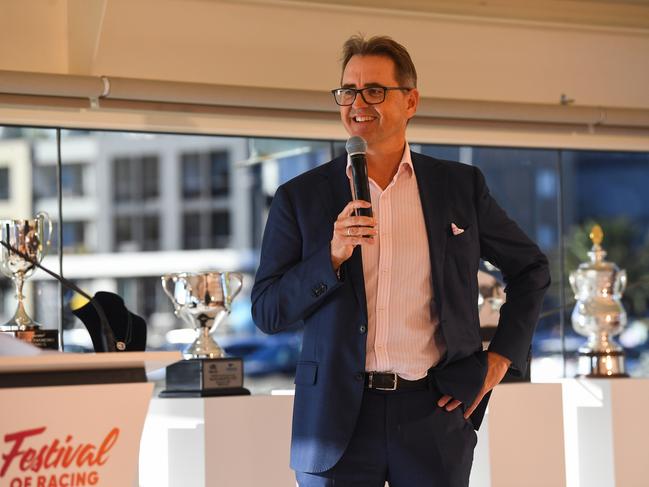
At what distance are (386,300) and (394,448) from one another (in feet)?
1.09

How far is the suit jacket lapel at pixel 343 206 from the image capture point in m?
2.47

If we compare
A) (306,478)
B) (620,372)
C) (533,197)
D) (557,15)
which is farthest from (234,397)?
(533,197)

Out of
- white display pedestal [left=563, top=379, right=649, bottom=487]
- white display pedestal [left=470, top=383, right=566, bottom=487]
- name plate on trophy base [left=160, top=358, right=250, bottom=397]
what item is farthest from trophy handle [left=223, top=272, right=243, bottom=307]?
white display pedestal [left=563, top=379, right=649, bottom=487]

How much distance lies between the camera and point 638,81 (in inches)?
261

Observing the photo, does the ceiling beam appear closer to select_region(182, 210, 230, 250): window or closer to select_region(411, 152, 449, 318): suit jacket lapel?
select_region(411, 152, 449, 318): suit jacket lapel

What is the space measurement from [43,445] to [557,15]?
5.01 m

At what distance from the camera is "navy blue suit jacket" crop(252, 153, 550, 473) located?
2430mm

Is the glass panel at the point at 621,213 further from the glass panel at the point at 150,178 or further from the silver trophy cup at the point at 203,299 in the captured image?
the glass panel at the point at 150,178

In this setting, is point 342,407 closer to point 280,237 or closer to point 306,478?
point 306,478

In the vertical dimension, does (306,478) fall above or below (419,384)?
below

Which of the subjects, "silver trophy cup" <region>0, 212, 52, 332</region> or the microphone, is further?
"silver trophy cup" <region>0, 212, 52, 332</region>

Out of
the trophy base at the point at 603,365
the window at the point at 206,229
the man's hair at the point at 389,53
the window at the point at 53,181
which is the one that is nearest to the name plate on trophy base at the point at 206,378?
the trophy base at the point at 603,365

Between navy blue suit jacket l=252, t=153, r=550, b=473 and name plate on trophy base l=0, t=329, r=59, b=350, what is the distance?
1.62 meters

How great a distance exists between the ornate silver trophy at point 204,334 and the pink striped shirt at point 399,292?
1760mm
